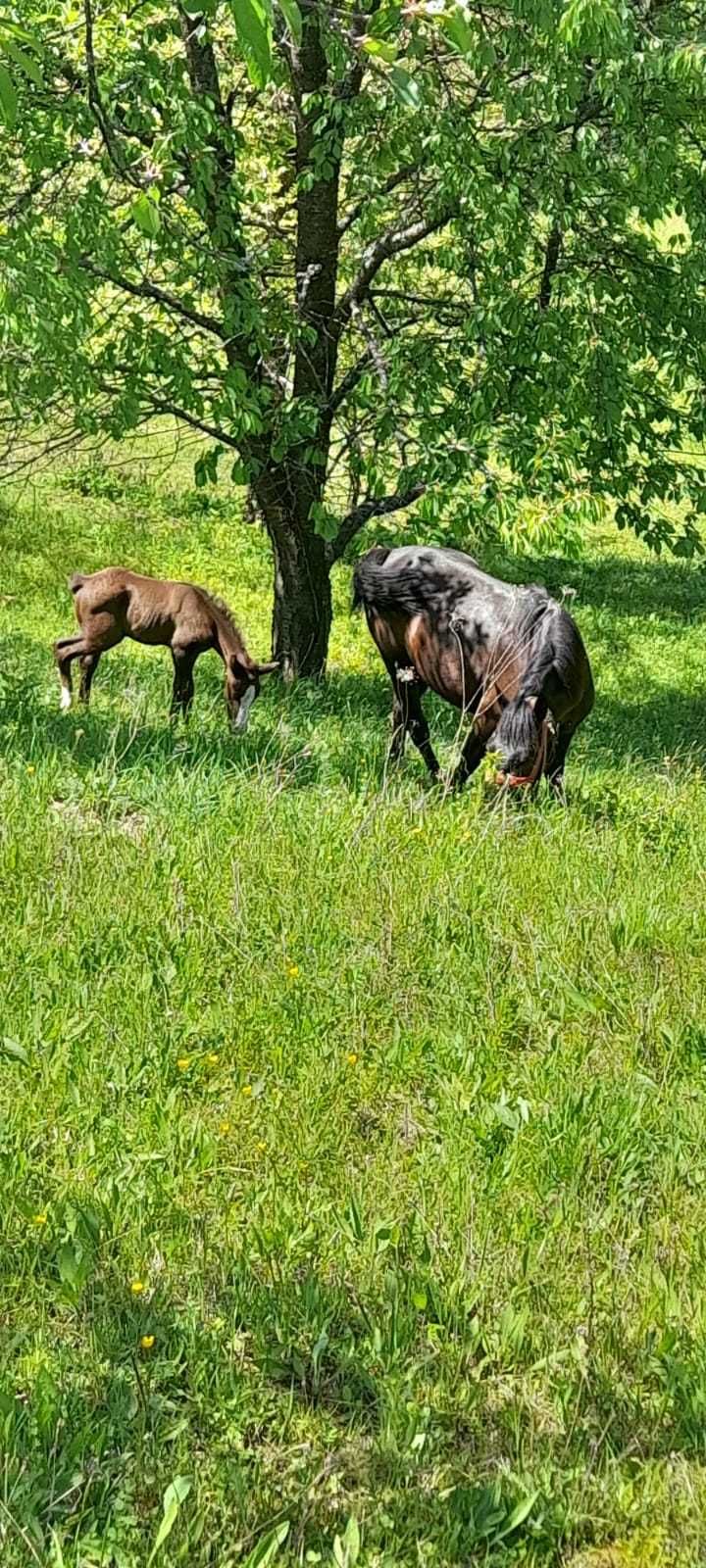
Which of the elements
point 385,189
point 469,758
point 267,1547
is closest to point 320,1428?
point 267,1547

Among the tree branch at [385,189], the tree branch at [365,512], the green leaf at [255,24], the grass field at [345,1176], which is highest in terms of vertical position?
the green leaf at [255,24]

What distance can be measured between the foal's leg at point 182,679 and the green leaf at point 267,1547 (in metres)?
7.35

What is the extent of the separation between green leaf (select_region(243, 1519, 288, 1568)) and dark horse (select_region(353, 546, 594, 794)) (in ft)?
14.8

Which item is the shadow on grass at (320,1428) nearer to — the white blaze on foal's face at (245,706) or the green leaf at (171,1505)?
the green leaf at (171,1505)

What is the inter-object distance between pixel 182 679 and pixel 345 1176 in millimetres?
6470

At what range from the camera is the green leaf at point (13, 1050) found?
3.57 m

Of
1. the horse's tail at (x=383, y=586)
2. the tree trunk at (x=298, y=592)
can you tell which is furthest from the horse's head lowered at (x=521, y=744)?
the tree trunk at (x=298, y=592)

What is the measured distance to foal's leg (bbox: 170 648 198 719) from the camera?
9.43 meters

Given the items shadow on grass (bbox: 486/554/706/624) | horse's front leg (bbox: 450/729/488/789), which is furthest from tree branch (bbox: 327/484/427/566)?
shadow on grass (bbox: 486/554/706/624)

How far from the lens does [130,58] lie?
8.80 metres

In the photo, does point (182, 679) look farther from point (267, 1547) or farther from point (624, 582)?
point (624, 582)

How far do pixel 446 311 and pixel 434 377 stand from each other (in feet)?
5.99

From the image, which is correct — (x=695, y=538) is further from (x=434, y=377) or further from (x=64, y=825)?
(x=64, y=825)

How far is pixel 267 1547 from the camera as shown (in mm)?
2365
